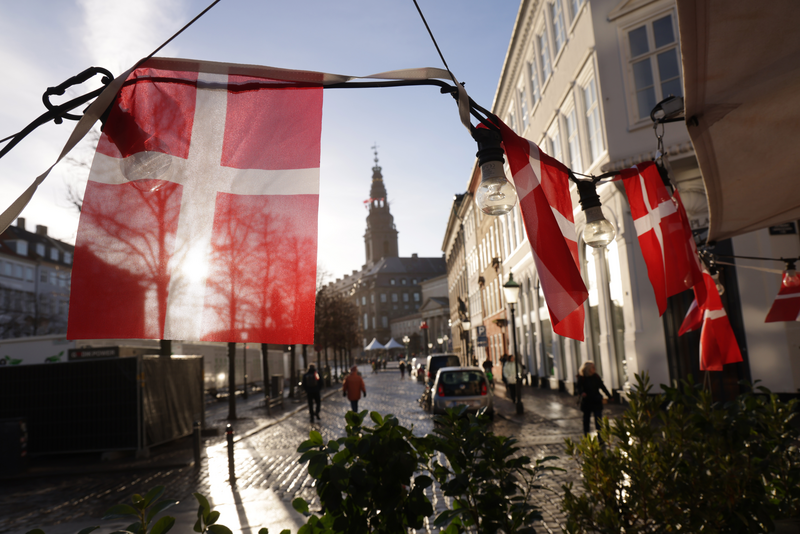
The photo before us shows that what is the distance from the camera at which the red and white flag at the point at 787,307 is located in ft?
29.3

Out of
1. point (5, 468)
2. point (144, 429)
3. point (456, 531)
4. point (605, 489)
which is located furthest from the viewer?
point (144, 429)

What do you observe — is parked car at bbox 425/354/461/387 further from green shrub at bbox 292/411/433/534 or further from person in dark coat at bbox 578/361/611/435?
green shrub at bbox 292/411/433/534

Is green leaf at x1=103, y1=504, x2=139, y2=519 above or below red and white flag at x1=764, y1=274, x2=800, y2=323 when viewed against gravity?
below

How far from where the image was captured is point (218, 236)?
2691 mm

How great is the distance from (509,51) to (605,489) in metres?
27.0

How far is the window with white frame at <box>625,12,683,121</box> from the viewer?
624 inches

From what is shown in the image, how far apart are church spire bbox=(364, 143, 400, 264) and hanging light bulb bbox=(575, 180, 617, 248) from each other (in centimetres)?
16360

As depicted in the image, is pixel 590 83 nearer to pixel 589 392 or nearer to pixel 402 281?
pixel 589 392

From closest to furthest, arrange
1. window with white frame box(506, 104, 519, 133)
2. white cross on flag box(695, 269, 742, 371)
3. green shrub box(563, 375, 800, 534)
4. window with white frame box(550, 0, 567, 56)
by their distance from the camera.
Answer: green shrub box(563, 375, 800, 534)
white cross on flag box(695, 269, 742, 371)
window with white frame box(550, 0, 567, 56)
window with white frame box(506, 104, 519, 133)

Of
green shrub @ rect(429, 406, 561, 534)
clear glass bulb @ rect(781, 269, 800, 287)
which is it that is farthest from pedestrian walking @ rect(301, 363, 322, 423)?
green shrub @ rect(429, 406, 561, 534)

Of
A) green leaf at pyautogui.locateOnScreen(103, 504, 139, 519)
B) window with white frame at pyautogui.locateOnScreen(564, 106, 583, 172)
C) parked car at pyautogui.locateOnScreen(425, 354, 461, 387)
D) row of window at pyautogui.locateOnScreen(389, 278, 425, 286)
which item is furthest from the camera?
row of window at pyautogui.locateOnScreen(389, 278, 425, 286)

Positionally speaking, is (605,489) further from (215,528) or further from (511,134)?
(215,528)

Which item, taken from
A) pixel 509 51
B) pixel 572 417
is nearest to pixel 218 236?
pixel 572 417

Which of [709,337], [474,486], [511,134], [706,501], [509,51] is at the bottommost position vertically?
[706,501]
